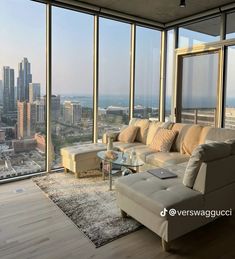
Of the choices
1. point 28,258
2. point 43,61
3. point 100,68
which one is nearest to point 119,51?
point 100,68

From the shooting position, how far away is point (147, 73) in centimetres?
577

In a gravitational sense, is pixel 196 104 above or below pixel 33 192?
above

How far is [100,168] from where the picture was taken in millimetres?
4258

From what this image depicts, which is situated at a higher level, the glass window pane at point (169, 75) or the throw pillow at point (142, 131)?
the glass window pane at point (169, 75)

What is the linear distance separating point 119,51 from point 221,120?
247 centimetres

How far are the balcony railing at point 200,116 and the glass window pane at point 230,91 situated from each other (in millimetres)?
309

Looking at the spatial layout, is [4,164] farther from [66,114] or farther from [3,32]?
[3,32]

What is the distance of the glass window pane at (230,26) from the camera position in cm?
457

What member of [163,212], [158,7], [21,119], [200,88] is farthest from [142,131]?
[163,212]

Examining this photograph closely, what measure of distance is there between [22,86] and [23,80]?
99 mm

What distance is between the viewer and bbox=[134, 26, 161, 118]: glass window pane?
5.56 metres

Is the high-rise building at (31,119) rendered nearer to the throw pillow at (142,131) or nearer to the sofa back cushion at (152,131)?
the throw pillow at (142,131)

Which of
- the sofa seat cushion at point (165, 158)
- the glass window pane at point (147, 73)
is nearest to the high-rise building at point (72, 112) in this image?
the glass window pane at point (147, 73)

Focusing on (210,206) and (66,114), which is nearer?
(210,206)
